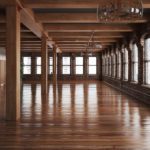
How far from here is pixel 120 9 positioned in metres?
5.05

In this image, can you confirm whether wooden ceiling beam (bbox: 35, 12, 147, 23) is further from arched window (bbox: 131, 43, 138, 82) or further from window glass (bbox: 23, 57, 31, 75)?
window glass (bbox: 23, 57, 31, 75)

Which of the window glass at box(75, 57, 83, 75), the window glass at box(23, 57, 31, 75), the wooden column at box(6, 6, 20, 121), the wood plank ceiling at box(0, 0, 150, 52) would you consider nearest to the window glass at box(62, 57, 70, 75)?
the window glass at box(75, 57, 83, 75)

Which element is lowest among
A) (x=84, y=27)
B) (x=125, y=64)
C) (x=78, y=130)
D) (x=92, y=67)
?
(x=78, y=130)

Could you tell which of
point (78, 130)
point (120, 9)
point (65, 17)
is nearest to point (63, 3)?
point (65, 17)

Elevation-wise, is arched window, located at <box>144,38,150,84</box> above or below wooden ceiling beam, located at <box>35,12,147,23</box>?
below

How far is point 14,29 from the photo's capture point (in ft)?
27.3

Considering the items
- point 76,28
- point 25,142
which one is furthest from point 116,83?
point 25,142

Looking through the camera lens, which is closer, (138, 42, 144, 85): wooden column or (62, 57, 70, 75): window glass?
(138, 42, 144, 85): wooden column

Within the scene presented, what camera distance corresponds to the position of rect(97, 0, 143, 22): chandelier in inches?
199

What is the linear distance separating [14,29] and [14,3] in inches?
23.4

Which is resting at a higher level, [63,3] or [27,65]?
[63,3]

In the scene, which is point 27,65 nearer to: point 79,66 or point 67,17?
point 79,66

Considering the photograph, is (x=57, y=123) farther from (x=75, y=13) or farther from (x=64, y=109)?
(x=75, y=13)

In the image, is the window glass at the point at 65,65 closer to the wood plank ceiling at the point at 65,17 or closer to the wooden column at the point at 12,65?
the wood plank ceiling at the point at 65,17
